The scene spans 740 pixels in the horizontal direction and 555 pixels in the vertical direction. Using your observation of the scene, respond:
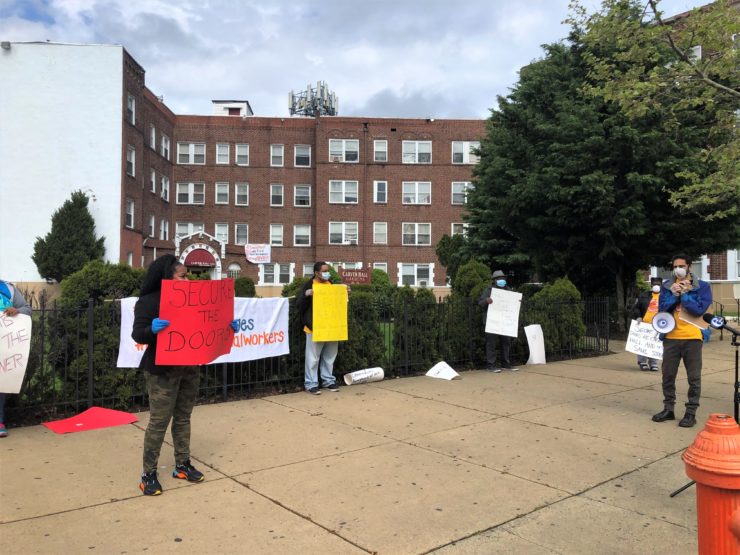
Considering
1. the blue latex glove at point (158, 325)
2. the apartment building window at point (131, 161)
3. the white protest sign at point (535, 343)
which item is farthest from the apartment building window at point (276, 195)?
the blue latex glove at point (158, 325)

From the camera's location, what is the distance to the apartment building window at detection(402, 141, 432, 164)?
149 ft

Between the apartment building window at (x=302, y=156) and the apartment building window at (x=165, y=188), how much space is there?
9553 millimetres

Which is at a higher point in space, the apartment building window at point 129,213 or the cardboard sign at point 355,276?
the apartment building window at point 129,213

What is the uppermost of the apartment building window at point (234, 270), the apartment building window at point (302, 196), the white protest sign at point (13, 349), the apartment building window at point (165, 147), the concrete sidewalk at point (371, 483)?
the apartment building window at point (165, 147)

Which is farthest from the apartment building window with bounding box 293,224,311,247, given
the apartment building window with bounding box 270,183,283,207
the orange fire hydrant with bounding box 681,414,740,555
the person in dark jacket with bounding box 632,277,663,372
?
the orange fire hydrant with bounding box 681,414,740,555

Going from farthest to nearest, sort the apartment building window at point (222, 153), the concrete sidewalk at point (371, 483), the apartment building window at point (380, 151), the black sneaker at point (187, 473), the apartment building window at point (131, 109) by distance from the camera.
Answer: the apartment building window at point (380, 151) < the apartment building window at point (222, 153) < the apartment building window at point (131, 109) < the black sneaker at point (187, 473) < the concrete sidewalk at point (371, 483)

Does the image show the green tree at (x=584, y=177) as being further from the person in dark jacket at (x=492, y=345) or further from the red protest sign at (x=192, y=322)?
the red protest sign at (x=192, y=322)

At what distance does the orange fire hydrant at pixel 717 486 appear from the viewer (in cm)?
256

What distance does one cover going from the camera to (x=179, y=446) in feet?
15.9

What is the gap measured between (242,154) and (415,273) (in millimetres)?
16218

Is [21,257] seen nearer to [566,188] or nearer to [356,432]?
[566,188]

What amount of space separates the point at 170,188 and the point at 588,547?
4402 cm

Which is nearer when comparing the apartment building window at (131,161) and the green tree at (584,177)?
the green tree at (584,177)

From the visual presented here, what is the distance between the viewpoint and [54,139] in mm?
30953
